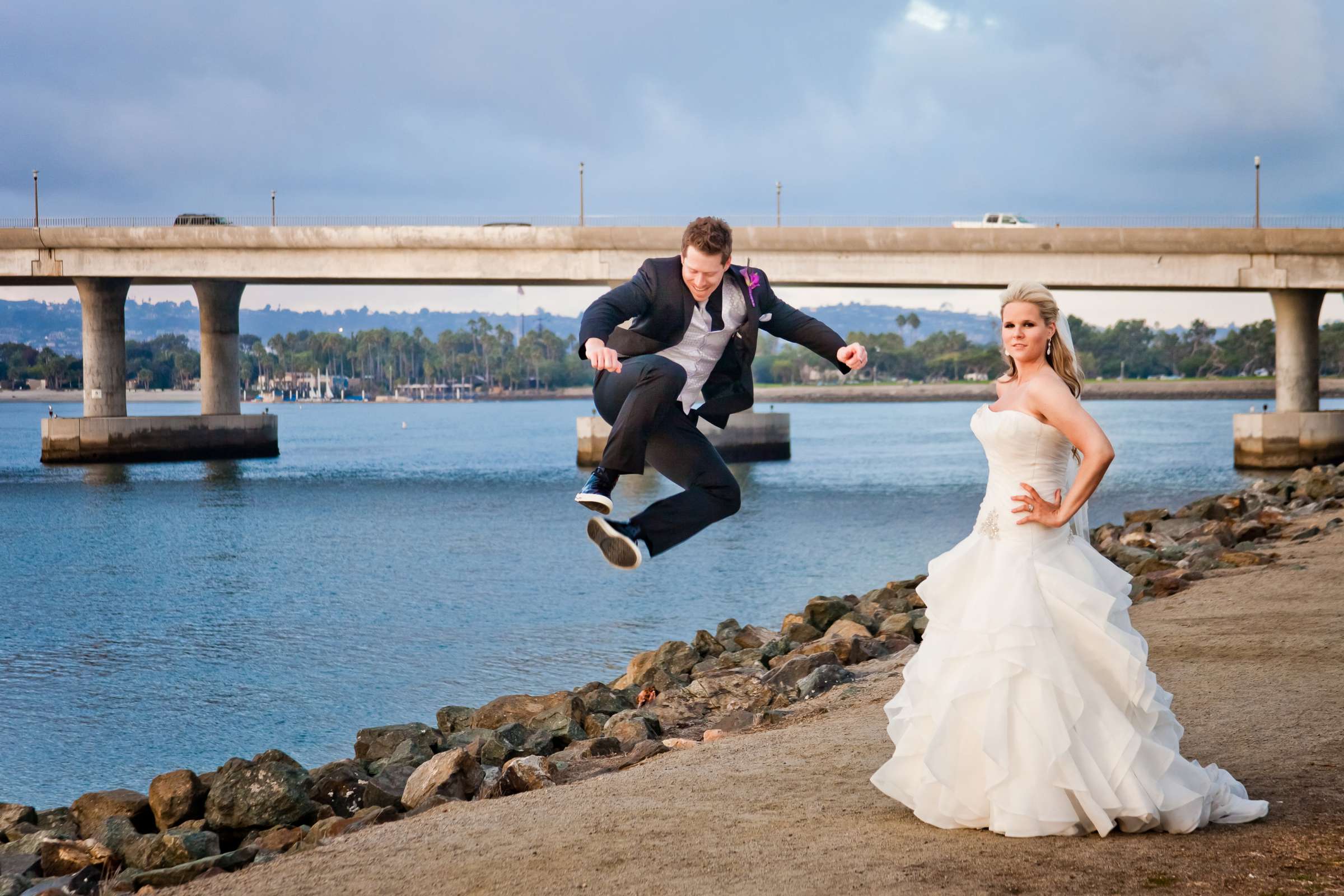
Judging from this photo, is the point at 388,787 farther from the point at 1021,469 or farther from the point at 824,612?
the point at 824,612

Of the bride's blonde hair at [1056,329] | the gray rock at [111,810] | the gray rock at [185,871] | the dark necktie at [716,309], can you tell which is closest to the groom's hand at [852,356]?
the dark necktie at [716,309]

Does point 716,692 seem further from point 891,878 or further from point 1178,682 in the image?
point 891,878

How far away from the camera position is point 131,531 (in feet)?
112

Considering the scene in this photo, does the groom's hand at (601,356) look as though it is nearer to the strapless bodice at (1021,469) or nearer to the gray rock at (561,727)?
the strapless bodice at (1021,469)

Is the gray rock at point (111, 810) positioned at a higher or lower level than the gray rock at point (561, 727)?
lower

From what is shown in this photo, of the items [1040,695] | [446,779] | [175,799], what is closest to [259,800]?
[175,799]

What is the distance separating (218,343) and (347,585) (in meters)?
36.7

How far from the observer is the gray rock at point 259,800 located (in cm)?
949

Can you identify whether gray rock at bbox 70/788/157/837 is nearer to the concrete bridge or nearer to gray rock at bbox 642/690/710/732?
gray rock at bbox 642/690/710/732

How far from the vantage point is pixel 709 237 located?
23.4 ft

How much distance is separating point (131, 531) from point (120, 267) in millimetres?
20813

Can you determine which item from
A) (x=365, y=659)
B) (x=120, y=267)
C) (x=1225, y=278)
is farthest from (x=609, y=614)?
(x=120, y=267)

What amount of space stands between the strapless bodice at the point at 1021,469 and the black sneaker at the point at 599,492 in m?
2.21

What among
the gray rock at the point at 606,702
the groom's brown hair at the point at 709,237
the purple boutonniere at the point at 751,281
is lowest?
the gray rock at the point at 606,702
